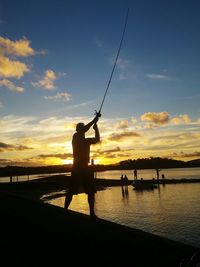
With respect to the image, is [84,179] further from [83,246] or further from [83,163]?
[83,246]

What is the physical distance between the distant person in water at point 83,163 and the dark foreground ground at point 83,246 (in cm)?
96

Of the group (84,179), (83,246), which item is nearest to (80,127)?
(84,179)

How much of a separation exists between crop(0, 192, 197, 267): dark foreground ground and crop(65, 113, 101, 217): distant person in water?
3.14 ft

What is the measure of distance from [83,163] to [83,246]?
3.35m

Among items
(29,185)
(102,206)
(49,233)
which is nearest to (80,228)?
(49,233)

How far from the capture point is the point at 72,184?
8.59 meters

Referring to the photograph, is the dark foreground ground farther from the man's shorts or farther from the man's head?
the man's head

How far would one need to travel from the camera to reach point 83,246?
5340 millimetres

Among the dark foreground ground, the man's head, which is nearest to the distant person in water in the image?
the man's head

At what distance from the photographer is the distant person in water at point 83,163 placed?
332 inches

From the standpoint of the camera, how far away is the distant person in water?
842cm

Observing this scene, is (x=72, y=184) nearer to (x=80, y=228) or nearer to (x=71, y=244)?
(x=80, y=228)

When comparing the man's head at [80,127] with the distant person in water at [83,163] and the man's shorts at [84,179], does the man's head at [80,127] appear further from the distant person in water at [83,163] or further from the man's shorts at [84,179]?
the man's shorts at [84,179]

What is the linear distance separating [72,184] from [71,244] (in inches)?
125
